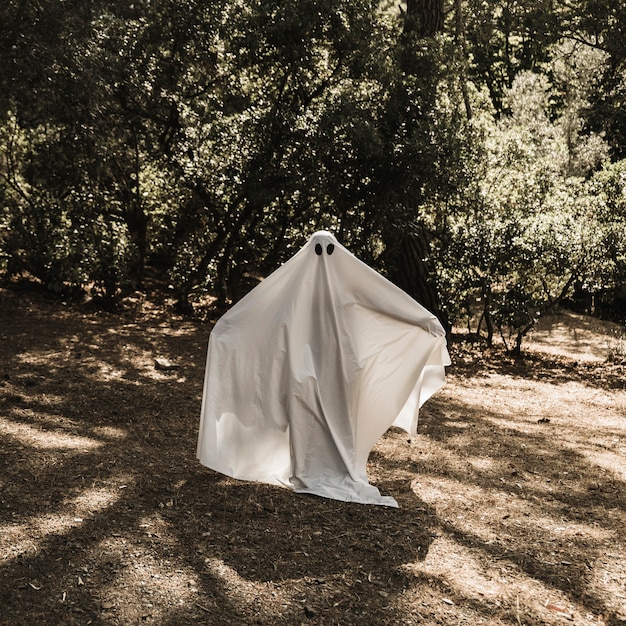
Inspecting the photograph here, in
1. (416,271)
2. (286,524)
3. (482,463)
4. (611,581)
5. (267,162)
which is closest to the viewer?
(611,581)

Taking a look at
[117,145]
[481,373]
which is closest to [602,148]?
[481,373]

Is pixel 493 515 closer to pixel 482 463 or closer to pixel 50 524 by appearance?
pixel 482 463

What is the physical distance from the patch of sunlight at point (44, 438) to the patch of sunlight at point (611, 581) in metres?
3.77

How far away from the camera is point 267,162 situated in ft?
35.8

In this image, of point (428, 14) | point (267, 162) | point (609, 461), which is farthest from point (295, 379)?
point (428, 14)

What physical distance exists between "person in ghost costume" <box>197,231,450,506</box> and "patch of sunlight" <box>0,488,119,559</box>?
74 cm

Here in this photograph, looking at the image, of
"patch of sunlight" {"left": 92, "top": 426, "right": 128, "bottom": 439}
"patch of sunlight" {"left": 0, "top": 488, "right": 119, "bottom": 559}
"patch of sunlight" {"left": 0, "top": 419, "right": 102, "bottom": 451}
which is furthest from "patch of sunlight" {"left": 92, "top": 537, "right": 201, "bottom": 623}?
"patch of sunlight" {"left": 92, "top": 426, "right": 128, "bottom": 439}

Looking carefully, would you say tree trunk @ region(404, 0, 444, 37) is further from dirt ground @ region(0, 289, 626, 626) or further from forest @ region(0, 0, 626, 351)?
dirt ground @ region(0, 289, 626, 626)

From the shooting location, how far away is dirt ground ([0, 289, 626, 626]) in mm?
3932

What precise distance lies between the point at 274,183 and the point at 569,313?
423 inches

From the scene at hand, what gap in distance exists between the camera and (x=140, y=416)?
7203 mm

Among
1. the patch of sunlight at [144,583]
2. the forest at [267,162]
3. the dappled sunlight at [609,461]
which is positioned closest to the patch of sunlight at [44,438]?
the patch of sunlight at [144,583]

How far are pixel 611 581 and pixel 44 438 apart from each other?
4.29 meters

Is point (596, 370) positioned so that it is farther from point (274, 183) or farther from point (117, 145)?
point (117, 145)
